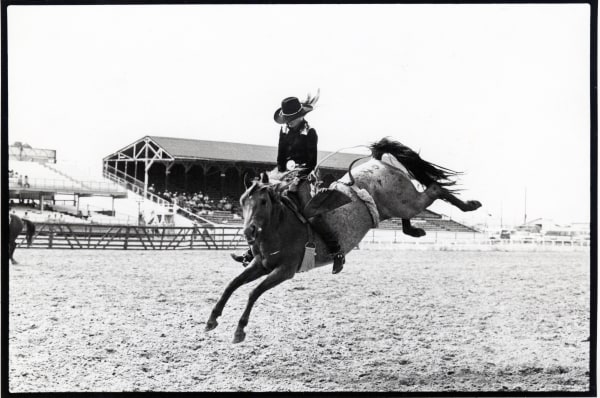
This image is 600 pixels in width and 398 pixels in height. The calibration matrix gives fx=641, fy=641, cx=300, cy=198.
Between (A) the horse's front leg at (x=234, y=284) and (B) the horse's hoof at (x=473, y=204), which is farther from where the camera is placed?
(B) the horse's hoof at (x=473, y=204)

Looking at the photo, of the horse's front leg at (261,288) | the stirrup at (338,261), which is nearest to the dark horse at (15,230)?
the horse's front leg at (261,288)

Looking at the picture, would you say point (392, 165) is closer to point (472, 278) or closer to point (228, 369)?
point (228, 369)

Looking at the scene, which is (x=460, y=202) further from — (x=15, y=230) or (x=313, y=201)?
(x=15, y=230)

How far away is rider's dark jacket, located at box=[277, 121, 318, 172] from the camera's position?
564cm

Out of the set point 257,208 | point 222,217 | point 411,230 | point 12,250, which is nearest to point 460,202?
point 411,230

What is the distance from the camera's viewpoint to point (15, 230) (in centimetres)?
861

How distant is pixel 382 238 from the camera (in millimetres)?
15109

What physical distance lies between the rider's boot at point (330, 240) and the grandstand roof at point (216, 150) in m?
1.82

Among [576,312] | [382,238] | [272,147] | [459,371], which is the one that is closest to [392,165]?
[272,147]

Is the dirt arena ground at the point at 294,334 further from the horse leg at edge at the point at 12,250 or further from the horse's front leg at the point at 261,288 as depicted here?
the horse's front leg at the point at 261,288

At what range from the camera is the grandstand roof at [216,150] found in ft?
24.8

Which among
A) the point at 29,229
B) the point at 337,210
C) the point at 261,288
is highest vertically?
the point at 337,210

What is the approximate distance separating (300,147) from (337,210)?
0.64 metres

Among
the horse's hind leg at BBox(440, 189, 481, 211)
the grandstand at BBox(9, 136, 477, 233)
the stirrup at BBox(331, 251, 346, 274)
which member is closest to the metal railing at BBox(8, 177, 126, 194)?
the grandstand at BBox(9, 136, 477, 233)
